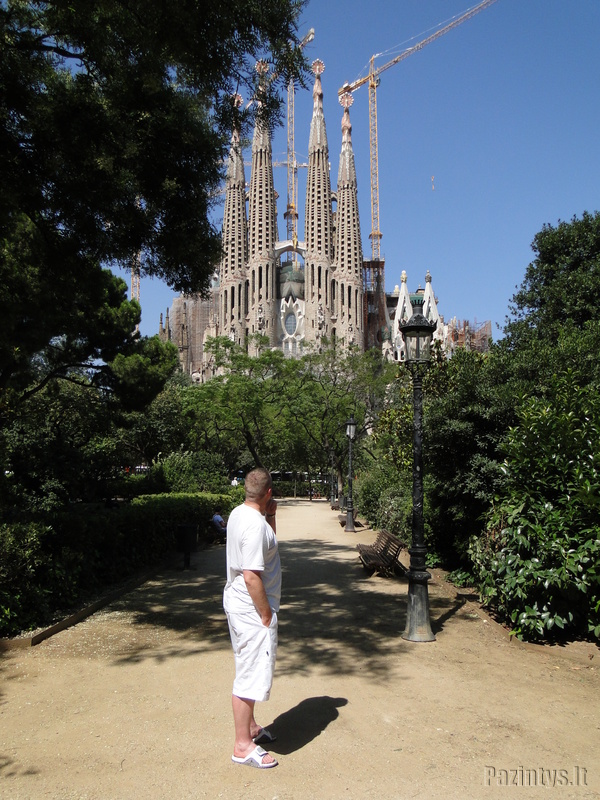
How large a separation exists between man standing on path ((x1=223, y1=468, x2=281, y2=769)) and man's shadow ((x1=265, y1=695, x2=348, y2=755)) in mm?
314

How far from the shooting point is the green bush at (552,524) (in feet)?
19.0

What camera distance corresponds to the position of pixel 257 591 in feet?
11.1

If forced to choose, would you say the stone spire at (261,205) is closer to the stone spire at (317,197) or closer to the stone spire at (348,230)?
the stone spire at (317,197)

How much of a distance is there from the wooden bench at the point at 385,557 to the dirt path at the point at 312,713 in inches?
86.3

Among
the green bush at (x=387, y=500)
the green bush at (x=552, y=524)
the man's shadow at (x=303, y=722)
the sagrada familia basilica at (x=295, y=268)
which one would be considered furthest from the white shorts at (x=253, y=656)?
the sagrada familia basilica at (x=295, y=268)

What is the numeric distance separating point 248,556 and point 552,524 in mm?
3830

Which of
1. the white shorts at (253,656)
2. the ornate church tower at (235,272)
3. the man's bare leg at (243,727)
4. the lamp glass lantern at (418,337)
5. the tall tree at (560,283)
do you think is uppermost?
the ornate church tower at (235,272)

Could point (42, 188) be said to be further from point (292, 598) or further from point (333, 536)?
point (333, 536)

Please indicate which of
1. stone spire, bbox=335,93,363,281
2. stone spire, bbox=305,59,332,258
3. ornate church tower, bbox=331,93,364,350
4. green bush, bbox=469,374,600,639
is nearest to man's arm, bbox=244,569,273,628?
green bush, bbox=469,374,600,639

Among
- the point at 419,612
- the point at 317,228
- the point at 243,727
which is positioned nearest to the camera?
the point at 243,727

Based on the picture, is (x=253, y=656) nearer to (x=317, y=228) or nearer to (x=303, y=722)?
(x=303, y=722)

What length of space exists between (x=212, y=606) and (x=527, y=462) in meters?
4.22

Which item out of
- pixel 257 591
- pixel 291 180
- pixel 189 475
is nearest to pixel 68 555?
pixel 257 591

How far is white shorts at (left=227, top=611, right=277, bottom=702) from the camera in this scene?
3436mm
